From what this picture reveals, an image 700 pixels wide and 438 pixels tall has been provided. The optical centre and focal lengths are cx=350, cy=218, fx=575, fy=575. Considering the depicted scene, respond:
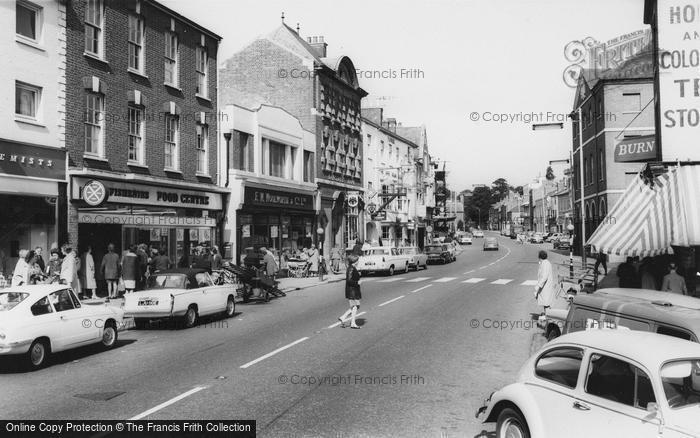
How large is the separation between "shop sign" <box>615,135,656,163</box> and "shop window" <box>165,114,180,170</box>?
16.4m

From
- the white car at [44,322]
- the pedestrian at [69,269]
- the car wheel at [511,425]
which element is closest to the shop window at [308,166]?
the pedestrian at [69,269]

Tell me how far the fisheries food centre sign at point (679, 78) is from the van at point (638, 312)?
25.7ft

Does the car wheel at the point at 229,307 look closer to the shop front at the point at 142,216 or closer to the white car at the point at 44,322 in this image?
the white car at the point at 44,322

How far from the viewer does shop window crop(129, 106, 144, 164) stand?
2127 centimetres

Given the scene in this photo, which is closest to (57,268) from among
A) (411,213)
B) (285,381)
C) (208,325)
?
(208,325)

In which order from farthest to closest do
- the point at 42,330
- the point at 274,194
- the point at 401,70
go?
1. the point at 274,194
2. the point at 401,70
3. the point at 42,330

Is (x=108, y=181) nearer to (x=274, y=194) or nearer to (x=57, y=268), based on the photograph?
(x=57, y=268)

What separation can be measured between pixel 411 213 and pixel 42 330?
172ft

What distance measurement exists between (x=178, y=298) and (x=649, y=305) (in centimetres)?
1057

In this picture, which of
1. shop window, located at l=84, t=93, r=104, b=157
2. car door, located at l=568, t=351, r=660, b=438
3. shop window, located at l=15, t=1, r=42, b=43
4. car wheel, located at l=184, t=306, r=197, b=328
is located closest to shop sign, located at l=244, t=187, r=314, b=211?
shop window, located at l=84, t=93, r=104, b=157

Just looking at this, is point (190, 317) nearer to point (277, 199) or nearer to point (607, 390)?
point (607, 390)

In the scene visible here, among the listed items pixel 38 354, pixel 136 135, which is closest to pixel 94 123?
pixel 136 135

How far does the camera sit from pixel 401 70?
24.7 metres

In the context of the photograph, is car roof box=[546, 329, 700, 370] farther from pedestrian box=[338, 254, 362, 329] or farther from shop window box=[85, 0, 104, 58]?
shop window box=[85, 0, 104, 58]
